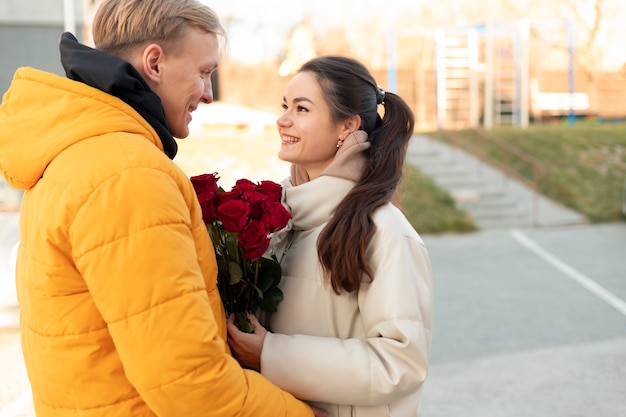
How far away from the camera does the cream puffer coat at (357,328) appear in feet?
6.55

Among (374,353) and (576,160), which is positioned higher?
(374,353)

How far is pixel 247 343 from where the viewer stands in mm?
2016

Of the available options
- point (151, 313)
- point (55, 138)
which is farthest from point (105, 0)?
point (151, 313)

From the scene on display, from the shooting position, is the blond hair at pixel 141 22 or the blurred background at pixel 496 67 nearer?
the blond hair at pixel 141 22

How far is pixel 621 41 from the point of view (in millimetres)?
18078

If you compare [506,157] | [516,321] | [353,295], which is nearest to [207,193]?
[353,295]

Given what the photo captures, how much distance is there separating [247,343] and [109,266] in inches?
24.9

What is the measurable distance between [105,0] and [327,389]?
1115 mm

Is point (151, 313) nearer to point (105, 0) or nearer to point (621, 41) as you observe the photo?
point (105, 0)

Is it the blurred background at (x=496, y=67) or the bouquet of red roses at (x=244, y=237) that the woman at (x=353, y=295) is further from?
the blurred background at (x=496, y=67)

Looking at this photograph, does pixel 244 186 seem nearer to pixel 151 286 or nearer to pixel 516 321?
pixel 151 286

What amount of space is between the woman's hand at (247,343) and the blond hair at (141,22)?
76cm

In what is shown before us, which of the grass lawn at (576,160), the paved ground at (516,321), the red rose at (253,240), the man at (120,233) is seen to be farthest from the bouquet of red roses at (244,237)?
the grass lawn at (576,160)

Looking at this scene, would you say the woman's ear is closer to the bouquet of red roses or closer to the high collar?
the bouquet of red roses
